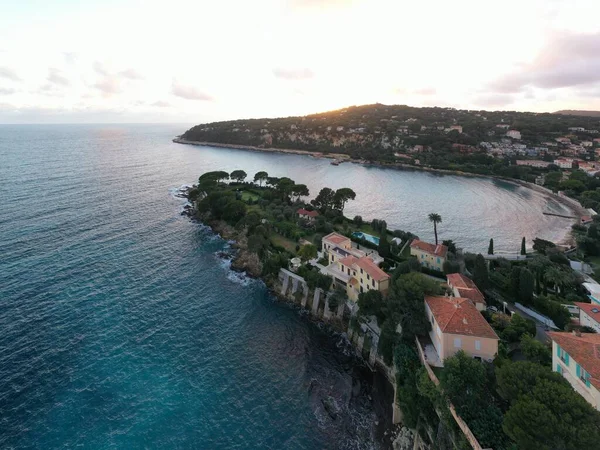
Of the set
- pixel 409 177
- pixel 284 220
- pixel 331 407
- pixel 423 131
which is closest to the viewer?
pixel 331 407

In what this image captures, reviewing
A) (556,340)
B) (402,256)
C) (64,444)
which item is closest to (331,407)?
(556,340)

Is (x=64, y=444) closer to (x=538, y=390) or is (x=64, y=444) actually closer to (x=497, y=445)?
(x=497, y=445)

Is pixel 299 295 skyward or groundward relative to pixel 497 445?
groundward

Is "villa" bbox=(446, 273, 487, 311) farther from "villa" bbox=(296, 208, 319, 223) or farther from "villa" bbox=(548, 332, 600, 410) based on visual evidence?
"villa" bbox=(296, 208, 319, 223)

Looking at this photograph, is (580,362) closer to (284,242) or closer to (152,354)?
(152,354)

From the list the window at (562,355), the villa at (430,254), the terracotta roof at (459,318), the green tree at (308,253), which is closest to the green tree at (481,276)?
the villa at (430,254)

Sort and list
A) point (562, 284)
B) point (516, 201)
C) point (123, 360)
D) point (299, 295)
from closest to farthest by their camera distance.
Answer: point (123, 360), point (562, 284), point (299, 295), point (516, 201)

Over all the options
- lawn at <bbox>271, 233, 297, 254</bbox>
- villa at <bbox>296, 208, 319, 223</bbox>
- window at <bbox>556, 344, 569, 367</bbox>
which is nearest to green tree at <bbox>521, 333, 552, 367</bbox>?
window at <bbox>556, 344, 569, 367</bbox>
